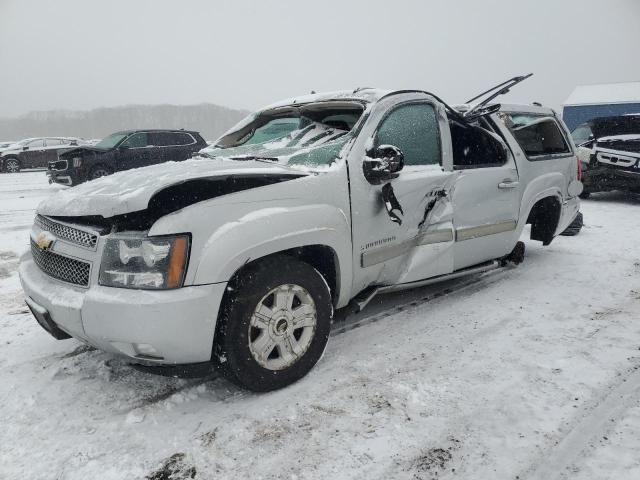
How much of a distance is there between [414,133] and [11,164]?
20.4 metres

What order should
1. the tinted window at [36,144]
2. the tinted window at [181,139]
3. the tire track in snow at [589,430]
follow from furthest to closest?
the tinted window at [36,144] < the tinted window at [181,139] < the tire track in snow at [589,430]

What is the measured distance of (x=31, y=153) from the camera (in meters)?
19.2

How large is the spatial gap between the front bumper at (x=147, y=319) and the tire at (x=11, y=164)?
2021cm

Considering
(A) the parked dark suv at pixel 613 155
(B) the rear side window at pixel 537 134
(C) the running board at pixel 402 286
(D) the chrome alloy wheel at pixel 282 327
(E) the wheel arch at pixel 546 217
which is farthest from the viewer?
(A) the parked dark suv at pixel 613 155

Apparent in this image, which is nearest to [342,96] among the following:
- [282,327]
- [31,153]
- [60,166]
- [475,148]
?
[475,148]

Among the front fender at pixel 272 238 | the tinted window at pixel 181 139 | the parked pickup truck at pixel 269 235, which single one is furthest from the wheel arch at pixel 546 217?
the tinted window at pixel 181 139

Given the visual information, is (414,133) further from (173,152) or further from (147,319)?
(173,152)

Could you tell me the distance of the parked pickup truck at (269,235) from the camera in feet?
7.34

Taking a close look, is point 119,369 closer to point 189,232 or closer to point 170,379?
point 170,379

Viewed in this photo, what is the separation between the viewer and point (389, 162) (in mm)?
2895

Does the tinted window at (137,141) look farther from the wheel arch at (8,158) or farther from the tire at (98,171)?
the wheel arch at (8,158)

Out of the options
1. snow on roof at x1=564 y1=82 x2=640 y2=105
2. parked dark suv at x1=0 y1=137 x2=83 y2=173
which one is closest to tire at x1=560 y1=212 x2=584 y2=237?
parked dark suv at x1=0 y1=137 x2=83 y2=173

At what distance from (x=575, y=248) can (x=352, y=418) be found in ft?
15.0

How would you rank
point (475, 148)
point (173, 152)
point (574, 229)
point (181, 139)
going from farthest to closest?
point (181, 139) → point (173, 152) → point (574, 229) → point (475, 148)
